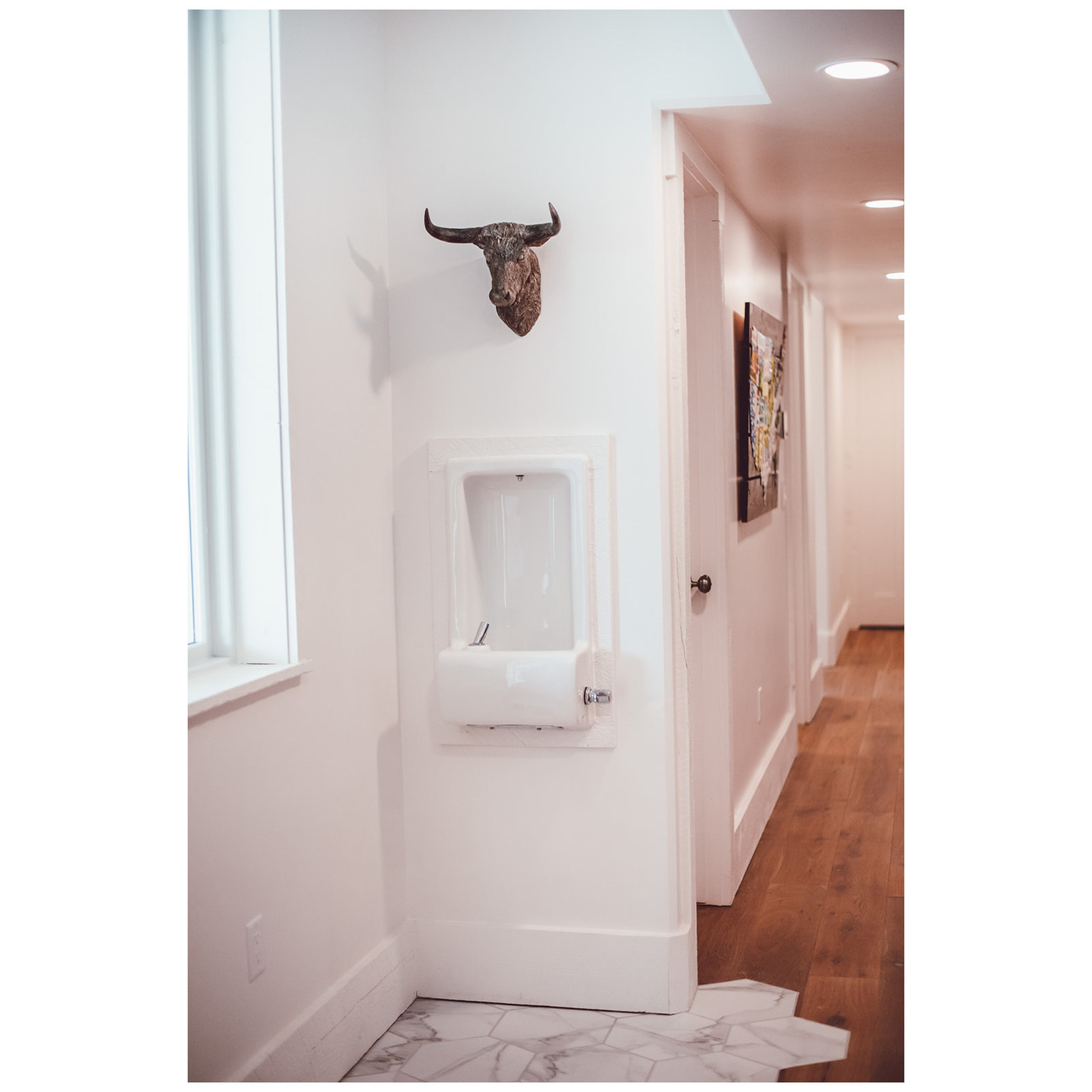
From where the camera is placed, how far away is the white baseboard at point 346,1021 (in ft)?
6.72

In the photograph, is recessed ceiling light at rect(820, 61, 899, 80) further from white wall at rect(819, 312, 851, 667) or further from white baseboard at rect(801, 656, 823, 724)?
white wall at rect(819, 312, 851, 667)

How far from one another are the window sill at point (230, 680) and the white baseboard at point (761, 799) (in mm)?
1657

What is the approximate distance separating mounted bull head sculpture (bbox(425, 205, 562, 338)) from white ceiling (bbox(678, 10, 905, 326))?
0.48 meters

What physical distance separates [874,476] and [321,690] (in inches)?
264

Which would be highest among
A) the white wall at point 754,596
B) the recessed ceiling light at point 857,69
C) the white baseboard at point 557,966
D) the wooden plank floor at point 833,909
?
the recessed ceiling light at point 857,69

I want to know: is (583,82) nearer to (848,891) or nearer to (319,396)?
(319,396)

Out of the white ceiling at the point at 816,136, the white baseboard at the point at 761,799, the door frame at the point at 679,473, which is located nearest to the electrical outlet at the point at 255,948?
the door frame at the point at 679,473

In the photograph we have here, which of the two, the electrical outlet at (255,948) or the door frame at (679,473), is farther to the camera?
the door frame at (679,473)

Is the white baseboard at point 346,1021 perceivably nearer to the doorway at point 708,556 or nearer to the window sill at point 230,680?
the window sill at point 230,680

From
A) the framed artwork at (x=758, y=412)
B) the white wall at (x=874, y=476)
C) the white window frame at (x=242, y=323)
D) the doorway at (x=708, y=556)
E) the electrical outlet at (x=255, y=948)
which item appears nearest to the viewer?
the electrical outlet at (x=255, y=948)

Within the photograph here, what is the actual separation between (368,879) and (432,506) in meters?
0.85

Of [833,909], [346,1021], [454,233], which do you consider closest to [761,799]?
[833,909]

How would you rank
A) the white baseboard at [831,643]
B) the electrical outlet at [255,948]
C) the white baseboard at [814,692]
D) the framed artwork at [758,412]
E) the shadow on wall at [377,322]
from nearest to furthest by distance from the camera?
the electrical outlet at [255,948]
the shadow on wall at [377,322]
the framed artwork at [758,412]
the white baseboard at [814,692]
the white baseboard at [831,643]
